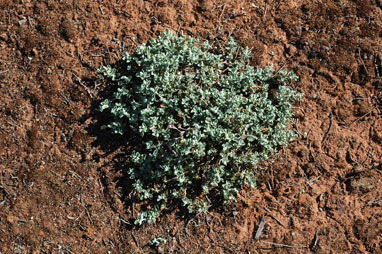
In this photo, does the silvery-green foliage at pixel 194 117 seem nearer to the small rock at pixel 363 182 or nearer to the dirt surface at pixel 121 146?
the dirt surface at pixel 121 146

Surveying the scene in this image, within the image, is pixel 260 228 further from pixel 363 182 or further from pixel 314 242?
pixel 363 182

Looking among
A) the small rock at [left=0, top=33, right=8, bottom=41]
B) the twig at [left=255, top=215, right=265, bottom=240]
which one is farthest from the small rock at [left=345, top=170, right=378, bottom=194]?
the small rock at [left=0, top=33, right=8, bottom=41]

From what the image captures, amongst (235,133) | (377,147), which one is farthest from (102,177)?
(377,147)

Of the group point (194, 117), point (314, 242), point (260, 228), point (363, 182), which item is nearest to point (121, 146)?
point (194, 117)

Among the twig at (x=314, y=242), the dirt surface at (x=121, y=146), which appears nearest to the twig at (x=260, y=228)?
the dirt surface at (x=121, y=146)

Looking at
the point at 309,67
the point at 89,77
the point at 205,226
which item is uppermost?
the point at 309,67

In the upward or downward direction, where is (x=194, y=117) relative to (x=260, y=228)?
upward

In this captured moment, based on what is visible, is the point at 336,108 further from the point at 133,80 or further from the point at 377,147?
the point at 133,80
